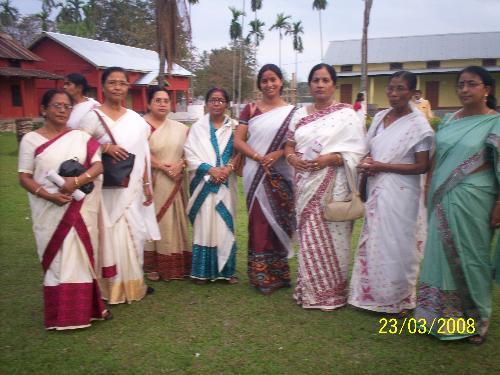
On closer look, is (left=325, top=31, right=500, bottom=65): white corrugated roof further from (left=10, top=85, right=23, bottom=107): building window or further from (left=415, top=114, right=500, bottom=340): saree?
A: (left=415, top=114, right=500, bottom=340): saree

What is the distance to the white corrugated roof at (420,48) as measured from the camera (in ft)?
101

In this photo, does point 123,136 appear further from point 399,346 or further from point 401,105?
point 399,346

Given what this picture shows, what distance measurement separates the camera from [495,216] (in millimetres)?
3166

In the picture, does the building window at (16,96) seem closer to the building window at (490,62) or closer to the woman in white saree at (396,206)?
the woman in white saree at (396,206)

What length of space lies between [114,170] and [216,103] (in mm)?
1223

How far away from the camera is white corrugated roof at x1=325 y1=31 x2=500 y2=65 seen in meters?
30.7

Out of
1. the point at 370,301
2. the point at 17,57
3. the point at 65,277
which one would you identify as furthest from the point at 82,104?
the point at 17,57

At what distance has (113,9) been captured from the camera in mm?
43031

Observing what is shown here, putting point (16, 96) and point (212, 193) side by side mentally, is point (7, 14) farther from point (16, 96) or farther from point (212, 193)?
point (212, 193)

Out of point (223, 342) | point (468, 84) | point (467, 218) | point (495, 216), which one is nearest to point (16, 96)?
point (223, 342)

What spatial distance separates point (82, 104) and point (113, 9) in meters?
43.3

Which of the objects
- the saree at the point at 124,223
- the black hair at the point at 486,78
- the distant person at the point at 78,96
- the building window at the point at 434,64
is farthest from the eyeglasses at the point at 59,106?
the building window at the point at 434,64

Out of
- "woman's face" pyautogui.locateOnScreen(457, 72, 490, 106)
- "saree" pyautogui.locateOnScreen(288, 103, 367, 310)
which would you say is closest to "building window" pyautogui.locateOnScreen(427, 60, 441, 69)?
"saree" pyautogui.locateOnScreen(288, 103, 367, 310)

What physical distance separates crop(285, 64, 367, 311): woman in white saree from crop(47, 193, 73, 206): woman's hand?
1853mm
